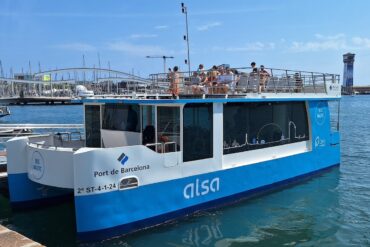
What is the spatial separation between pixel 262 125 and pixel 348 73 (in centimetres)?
15944

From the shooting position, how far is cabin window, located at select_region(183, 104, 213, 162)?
30.4ft

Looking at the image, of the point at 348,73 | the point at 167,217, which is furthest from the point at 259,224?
the point at 348,73

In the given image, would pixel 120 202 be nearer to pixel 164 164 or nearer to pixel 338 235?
pixel 164 164

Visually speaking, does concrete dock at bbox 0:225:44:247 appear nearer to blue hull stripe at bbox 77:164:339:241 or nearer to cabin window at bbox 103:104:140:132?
blue hull stripe at bbox 77:164:339:241

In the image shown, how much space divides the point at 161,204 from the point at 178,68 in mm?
3981

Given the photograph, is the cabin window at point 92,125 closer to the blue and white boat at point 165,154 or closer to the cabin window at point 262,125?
the blue and white boat at point 165,154

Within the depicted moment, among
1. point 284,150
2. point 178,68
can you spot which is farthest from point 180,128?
point 284,150

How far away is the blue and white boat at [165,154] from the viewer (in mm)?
7926

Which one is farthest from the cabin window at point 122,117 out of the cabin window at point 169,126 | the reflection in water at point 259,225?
the reflection in water at point 259,225

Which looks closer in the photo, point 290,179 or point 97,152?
point 97,152

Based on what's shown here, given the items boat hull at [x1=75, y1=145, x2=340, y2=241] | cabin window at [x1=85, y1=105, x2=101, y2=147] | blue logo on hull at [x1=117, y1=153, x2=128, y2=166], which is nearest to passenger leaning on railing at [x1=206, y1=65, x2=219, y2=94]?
boat hull at [x1=75, y1=145, x2=340, y2=241]

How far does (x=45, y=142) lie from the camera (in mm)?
10281

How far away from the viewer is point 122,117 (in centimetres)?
995

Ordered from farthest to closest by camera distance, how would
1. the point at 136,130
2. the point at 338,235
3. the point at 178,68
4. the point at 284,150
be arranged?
the point at 284,150
the point at 178,68
the point at 136,130
the point at 338,235
